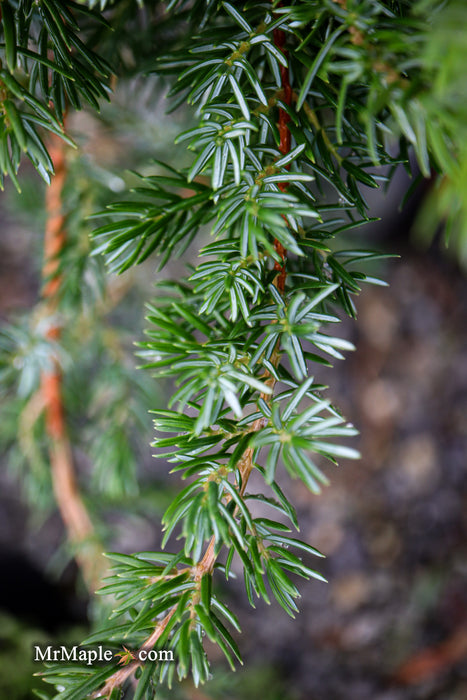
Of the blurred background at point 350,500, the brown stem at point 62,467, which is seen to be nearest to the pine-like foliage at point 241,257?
the brown stem at point 62,467

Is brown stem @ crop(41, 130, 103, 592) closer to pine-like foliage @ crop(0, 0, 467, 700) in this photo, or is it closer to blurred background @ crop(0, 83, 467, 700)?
blurred background @ crop(0, 83, 467, 700)

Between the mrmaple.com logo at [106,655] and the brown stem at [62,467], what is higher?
the mrmaple.com logo at [106,655]

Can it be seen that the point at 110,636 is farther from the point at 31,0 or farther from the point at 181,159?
the point at 181,159

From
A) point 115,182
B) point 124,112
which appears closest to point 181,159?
point 124,112

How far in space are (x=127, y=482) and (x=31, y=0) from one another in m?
0.77

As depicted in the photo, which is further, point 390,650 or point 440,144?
point 390,650

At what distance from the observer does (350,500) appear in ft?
5.65

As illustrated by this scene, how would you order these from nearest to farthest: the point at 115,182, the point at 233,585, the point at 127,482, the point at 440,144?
the point at 440,144, the point at 115,182, the point at 127,482, the point at 233,585

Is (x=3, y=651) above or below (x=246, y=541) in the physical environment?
below

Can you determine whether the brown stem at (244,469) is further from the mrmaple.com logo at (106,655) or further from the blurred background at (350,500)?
the blurred background at (350,500)

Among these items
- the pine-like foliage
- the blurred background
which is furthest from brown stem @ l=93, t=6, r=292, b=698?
the blurred background

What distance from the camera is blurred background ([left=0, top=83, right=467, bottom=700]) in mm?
1120

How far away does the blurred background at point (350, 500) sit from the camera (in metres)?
1.12

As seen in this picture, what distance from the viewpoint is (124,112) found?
1.03 m
